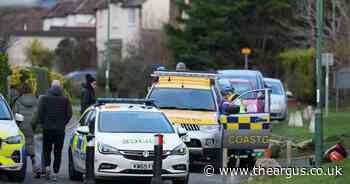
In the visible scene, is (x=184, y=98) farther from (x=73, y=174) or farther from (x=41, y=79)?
(x=41, y=79)

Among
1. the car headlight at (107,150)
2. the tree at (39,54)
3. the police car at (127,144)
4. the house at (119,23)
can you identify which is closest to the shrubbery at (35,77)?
the police car at (127,144)

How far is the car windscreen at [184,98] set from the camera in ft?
67.3

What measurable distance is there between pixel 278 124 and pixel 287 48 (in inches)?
790

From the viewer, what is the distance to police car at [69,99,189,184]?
1507cm

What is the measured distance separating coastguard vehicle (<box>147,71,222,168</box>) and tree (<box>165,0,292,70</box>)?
104ft

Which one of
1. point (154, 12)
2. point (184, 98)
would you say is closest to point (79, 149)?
point (184, 98)

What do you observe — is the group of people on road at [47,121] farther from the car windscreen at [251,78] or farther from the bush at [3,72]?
the car windscreen at [251,78]

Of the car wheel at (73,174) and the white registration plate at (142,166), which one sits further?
the car wheel at (73,174)

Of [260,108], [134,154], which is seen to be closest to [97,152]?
[134,154]

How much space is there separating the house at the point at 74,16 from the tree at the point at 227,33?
32.2 meters

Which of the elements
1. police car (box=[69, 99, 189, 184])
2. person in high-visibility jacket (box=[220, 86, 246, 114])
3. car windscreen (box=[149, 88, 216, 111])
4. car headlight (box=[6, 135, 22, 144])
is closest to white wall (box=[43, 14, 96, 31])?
person in high-visibility jacket (box=[220, 86, 246, 114])

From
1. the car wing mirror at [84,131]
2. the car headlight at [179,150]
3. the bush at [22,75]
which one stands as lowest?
the car headlight at [179,150]

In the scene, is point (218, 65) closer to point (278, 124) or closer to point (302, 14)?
point (302, 14)

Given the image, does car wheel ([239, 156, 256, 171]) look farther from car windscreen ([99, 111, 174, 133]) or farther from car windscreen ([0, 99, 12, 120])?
car windscreen ([0, 99, 12, 120])
